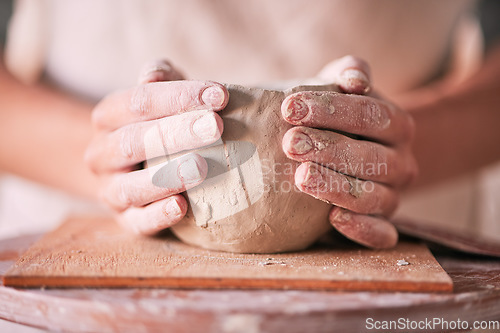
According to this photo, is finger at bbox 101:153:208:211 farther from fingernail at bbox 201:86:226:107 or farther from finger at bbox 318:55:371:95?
finger at bbox 318:55:371:95

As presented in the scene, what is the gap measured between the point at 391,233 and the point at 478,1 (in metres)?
1.35

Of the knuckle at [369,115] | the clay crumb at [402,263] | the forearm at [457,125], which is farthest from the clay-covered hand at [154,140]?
the forearm at [457,125]

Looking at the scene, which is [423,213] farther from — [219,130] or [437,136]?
[219,130]

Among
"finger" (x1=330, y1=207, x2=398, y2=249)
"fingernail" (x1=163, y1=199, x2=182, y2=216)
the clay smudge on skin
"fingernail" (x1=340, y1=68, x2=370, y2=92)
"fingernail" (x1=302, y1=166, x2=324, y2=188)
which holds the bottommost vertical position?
"finger" (x1=330, y1=207, x2=398, y2=249)

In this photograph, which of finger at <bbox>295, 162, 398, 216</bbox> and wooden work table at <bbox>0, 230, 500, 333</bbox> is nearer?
wooden work table at <bbox>0, 230, 500, 333</bbox>

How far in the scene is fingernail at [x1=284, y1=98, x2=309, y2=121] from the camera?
698 millimetres

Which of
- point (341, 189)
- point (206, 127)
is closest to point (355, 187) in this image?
point (341, 189)

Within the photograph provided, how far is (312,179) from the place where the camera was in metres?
0.71

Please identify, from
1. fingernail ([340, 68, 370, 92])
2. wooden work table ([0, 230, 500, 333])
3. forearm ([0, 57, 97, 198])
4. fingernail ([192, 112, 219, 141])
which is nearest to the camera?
wooden work table ([0, 230, 500, 333])

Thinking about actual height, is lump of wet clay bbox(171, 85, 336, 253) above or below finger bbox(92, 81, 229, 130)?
below

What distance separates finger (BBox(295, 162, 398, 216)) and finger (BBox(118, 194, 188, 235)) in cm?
20

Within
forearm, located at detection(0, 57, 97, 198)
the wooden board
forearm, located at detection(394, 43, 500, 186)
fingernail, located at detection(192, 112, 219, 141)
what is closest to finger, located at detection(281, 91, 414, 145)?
fingernail, located at detection(192, 112, 219, 141)

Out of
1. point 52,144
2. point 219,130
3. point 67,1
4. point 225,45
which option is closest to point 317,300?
point 219,130

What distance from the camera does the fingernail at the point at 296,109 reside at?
698 mm
